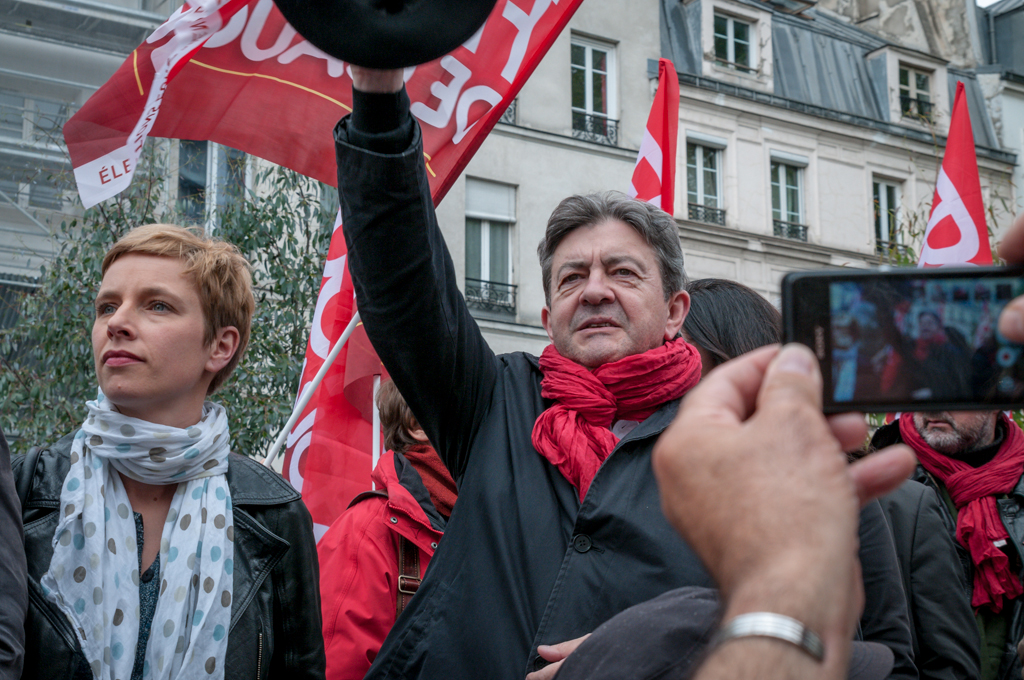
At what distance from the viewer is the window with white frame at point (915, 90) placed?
21.9 meters

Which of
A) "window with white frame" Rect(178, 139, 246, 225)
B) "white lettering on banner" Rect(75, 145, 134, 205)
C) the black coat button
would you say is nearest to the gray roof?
"window with white frame" Rect(178, 139, 246, 225)

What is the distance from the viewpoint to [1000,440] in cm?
416

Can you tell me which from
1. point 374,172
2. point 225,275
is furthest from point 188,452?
point 374,172

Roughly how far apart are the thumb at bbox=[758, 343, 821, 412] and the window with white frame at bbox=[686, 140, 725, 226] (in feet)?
60.1

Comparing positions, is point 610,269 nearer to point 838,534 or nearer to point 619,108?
point 838,534

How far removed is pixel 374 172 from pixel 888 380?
118cm

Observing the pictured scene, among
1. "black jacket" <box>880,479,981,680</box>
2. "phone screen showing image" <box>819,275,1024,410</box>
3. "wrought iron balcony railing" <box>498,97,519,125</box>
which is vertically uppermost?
"wrought iron balcony railing" <box>498,97,519,125</box>

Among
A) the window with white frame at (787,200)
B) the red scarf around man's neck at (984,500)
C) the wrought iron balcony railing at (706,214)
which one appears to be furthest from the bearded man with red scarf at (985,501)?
the window with white frame at (787,200)

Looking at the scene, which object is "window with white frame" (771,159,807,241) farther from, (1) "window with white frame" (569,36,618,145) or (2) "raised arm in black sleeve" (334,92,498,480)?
(2) "raised arm in black sleeve" (334,92,498,480)

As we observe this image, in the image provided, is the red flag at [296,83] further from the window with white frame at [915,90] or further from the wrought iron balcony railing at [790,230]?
the window with white frame at [915,90]

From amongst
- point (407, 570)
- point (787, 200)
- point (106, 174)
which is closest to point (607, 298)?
point (407, 570)

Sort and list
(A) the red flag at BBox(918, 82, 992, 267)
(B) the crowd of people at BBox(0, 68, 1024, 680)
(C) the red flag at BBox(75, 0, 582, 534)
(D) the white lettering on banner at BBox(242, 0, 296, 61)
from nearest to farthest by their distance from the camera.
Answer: (B) the crowd of people at BBox(0, 68, 1024, 680) < (C) the red flag at BBox(75, 0, 582, 534) < (D) the white lettering on banner at BBox(242, 0, 296, 61) < (A) the red flag at BBox(918, 82, 992, 267)

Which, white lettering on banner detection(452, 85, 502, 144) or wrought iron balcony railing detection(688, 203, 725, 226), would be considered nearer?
white lettering on banner detection(452, 85, 502, 144)

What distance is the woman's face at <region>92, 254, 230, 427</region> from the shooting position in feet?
8.99
